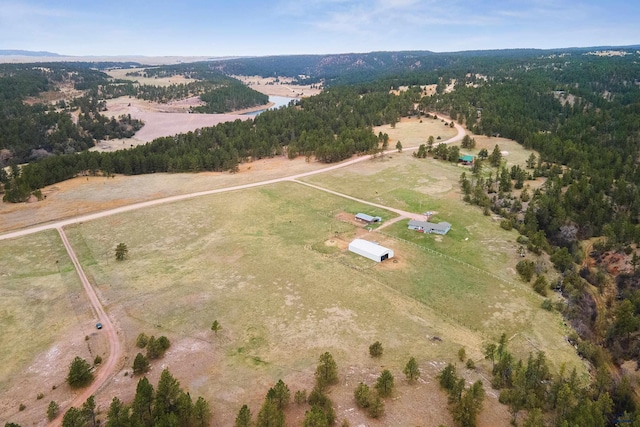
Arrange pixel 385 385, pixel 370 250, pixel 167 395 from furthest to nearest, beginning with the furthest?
pixel 370 250, pixel 385 385, pixel 167 395

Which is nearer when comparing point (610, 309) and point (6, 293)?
point (6, 293)

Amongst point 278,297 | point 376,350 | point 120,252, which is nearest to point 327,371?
point 376,350

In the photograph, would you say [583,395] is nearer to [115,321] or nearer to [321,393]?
[321,393]

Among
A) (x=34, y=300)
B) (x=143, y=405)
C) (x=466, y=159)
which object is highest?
(x=143, y=405)

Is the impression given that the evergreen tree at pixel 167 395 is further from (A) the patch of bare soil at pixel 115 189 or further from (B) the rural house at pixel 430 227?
(A) the patch of bare soil at pixel 115 189

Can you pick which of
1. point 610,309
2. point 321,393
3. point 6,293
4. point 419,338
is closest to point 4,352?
point 6,293

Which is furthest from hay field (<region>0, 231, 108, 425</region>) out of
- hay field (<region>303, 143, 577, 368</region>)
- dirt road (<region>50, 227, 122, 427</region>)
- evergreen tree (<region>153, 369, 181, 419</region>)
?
hay field (<region>303, 143, 577, 368</region>)

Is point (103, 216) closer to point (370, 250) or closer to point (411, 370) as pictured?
point (370, 250)
